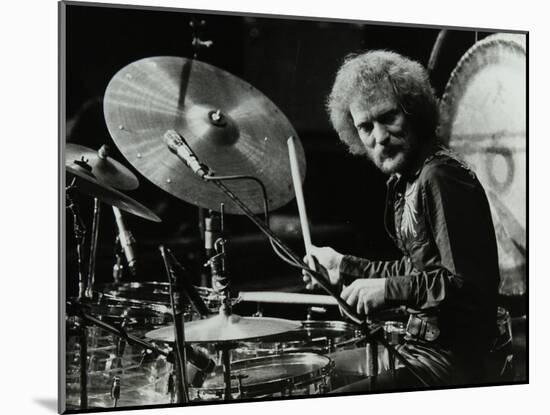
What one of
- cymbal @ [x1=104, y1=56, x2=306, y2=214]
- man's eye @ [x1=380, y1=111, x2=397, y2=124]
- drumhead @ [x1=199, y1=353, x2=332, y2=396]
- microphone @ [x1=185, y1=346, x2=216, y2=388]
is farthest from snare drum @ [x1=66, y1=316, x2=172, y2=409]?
man's eye @ [x1=380, y1=111, x2=397, y2=124]

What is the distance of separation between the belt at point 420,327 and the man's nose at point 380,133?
96 cm

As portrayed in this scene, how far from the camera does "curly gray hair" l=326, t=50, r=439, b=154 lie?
4906mm

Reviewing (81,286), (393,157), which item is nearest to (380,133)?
(393,157)

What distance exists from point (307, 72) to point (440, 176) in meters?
0.94

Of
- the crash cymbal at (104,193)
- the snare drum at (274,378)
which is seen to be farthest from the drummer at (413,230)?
the crash cymbal at (104,193)

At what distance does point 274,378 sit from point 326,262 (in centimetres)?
67

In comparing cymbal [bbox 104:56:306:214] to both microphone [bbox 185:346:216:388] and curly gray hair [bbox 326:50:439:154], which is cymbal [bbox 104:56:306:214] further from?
microphone [bbox 185:346:216:388]

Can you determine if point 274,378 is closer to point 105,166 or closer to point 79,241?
point 79,241

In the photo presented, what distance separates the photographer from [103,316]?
445 centimetres

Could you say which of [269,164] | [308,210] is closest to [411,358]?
[308,210]

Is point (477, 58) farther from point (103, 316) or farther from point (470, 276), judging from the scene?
point (103, 316)

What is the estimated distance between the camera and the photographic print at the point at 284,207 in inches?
175

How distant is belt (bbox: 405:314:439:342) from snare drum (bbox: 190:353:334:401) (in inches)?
19.2

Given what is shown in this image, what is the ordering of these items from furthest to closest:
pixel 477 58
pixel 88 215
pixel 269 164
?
pixel 477 58
pixel 269 164
pixel 88 215
